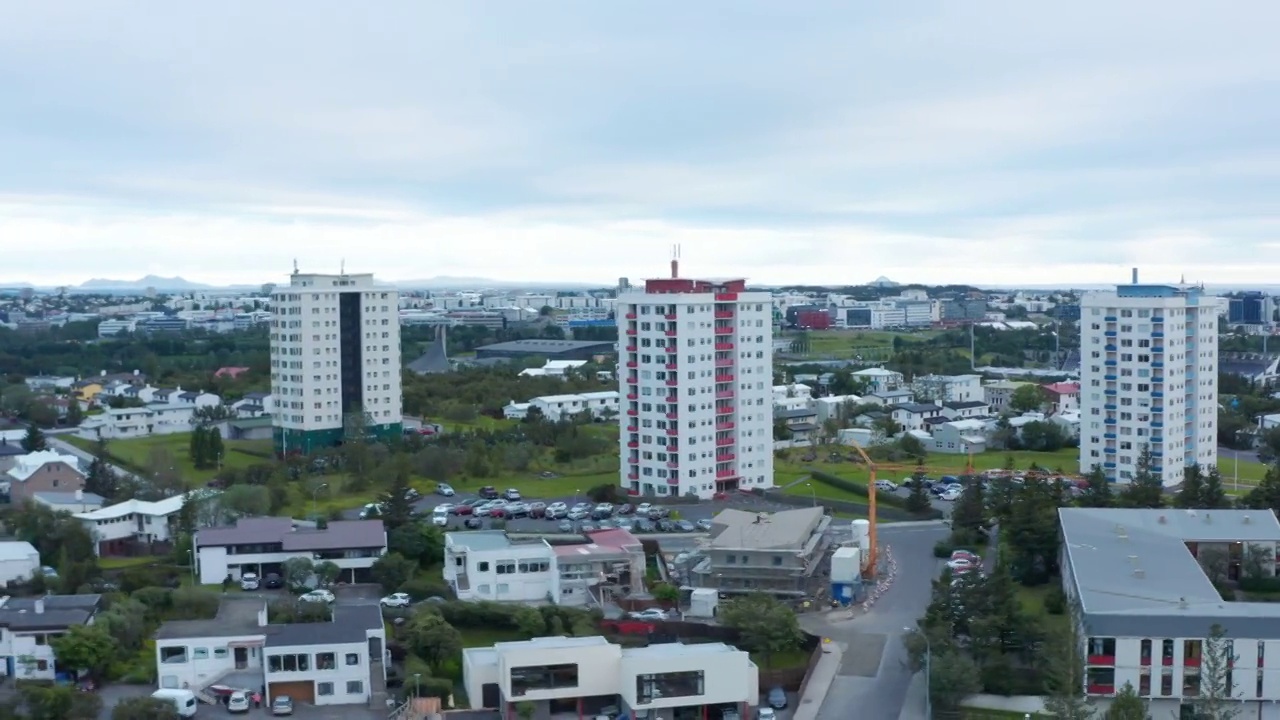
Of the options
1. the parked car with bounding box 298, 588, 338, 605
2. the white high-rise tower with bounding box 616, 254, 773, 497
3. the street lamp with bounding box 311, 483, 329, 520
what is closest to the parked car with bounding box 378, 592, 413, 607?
the parked car with bounding box 298, 588, 338, 605

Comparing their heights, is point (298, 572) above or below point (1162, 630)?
below

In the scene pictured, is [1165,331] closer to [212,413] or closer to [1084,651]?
[1084,651]

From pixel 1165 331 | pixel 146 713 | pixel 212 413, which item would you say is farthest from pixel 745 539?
pixel 212 413

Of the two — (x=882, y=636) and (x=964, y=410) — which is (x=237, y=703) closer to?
(x=882, y=636)

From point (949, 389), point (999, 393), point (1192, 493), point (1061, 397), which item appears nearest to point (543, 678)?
point (1192, 493)

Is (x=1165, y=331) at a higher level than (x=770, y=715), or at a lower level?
higher

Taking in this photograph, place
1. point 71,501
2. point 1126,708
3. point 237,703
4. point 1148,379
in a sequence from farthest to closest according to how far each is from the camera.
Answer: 1. point 1148,379
2. point 71,501
3. point 237,703
4. point 1126,708

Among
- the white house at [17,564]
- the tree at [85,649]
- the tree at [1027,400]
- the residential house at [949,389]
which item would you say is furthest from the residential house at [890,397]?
the tree at [85,649]
